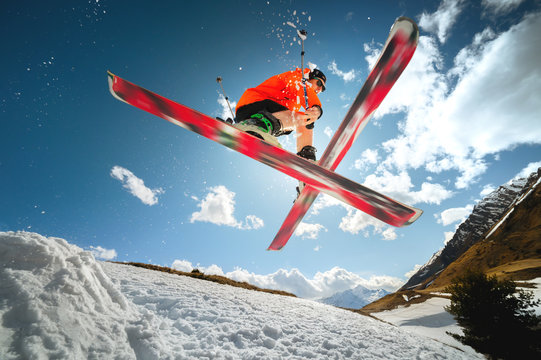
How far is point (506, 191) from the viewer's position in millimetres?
A: 137125

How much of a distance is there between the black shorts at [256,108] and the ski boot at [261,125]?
0.35 ft

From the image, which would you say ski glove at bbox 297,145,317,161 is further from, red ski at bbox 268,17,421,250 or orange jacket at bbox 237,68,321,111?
orange jacket at bbox 237,68,321,111

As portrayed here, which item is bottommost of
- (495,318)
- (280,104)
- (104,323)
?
(495,318)

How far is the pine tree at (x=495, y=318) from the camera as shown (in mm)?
7980

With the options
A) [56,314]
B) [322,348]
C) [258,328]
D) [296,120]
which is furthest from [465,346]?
[56,314]

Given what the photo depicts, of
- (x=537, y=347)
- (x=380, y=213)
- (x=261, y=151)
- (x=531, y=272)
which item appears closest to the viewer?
(x=261, y=151)

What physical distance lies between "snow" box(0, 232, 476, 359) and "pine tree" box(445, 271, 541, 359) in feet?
26.8

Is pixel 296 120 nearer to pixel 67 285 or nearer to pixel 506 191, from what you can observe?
pixel 67 285

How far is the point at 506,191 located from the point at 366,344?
198 metres

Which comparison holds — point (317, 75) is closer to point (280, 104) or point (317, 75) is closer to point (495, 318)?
point (280, 104)

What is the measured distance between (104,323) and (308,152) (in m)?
4.15

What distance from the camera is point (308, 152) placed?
4.84m

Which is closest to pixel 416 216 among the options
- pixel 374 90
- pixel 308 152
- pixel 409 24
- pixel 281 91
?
pixel 308 152

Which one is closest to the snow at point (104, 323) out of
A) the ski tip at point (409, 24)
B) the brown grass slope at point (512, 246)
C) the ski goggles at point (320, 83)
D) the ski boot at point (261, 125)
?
the ski boot at point (261, 125)
